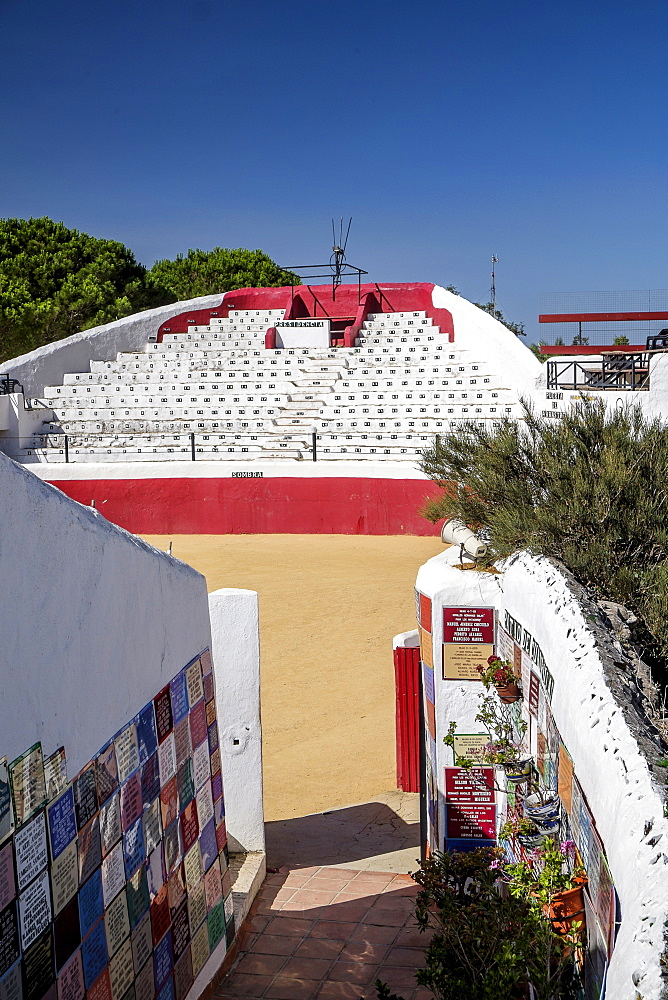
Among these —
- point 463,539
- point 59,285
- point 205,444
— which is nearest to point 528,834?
point 463,539

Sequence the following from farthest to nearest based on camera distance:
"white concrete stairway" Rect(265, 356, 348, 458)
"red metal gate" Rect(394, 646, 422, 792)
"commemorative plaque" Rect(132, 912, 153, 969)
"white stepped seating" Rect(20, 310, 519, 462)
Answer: "white concrete stairway" Rect(265, 356, 348, 458) → "white stepped seating" Rect(20, 310, 519, 462) → "red metal gate" Rect(394, 646, 422, 792) → "commemorative plaque" Rect(132, 912, 153, 969)

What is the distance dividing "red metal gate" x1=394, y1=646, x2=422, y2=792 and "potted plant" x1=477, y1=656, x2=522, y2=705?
198 centimetres

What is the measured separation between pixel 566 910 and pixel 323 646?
24.5ft

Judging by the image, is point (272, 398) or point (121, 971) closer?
point (121, 971)

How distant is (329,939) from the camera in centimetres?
485

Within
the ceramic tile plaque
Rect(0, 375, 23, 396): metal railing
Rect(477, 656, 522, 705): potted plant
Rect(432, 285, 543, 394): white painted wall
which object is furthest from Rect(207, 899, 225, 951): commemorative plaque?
Rect(0, 375, 23, 396): metal railing

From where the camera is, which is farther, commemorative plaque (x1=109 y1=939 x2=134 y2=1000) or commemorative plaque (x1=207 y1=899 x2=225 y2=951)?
commemorative plaque (x1=207 y1=899 x2=225 y2=951)

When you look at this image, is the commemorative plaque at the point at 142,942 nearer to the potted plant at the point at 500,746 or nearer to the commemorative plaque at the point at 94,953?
the commemorative plaque at the point at 94,953

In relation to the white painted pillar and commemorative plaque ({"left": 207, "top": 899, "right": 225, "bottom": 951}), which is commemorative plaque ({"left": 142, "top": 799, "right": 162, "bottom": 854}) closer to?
commemorative plaque ({"left": 207, "top": 899, "right": 225, "bottom": 951})

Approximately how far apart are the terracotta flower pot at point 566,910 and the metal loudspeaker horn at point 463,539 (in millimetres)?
2518

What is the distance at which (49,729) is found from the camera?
2.76 meters

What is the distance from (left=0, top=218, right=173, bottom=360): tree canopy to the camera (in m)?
32.0

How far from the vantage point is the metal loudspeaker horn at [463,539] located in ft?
18.0

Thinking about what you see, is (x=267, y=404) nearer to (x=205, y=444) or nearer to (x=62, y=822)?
(x=205, y=444)
